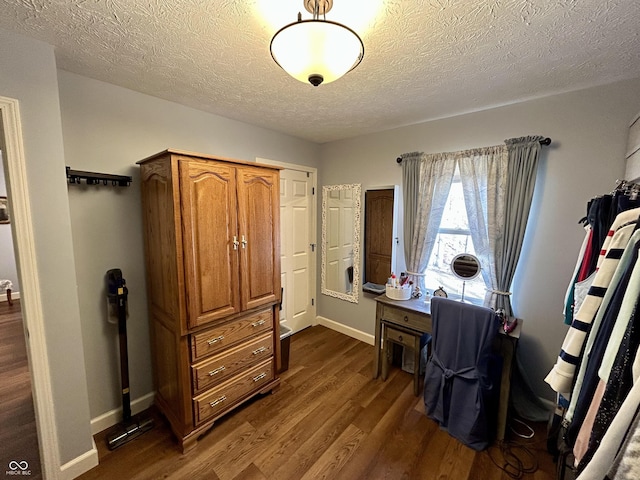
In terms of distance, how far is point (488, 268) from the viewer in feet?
7.09

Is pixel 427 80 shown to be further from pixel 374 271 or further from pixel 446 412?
pixel 446 412

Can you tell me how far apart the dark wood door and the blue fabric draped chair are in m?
1.03

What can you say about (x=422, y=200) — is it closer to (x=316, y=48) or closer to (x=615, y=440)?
(x=316, y=48)

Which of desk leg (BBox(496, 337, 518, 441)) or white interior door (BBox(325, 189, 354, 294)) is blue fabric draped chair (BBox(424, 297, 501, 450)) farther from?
white interior door (BBox(325, 189, 354, 294))

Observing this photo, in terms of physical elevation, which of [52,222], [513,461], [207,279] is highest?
[52,222]

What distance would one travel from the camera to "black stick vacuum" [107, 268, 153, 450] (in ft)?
5.76

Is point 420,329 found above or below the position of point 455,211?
below

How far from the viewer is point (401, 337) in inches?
89.9

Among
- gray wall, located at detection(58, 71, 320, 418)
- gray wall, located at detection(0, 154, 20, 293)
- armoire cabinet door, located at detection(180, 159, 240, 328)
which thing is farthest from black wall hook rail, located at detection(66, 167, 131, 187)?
gray wall, located at detection(0, 154, 20, 293)

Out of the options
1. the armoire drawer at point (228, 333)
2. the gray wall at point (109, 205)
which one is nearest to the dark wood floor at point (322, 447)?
the gray wall at point (109, 205)

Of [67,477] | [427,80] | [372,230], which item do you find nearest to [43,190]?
[67,477]

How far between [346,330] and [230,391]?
1722mm

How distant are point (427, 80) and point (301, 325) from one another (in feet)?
9.71

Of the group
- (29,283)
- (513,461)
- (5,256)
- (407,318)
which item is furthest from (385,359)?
(5,256)
